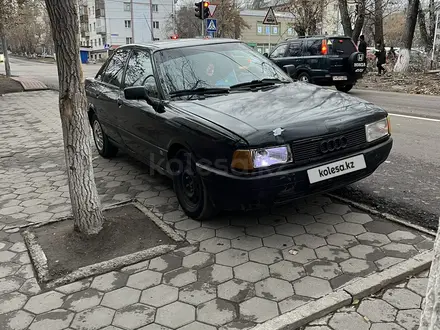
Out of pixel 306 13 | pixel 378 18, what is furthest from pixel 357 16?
pixel 306 13

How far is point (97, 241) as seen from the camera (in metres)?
3.54

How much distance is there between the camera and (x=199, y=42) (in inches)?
189

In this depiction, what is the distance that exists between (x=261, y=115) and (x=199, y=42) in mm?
1780

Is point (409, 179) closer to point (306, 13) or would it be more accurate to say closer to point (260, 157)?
point (260, 157)

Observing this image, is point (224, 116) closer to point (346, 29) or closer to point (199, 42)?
point (199, 42)

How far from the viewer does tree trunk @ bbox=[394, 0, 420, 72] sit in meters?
17.6

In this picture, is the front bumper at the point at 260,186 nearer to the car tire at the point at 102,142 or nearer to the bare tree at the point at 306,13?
the car tire at the point at 102,142

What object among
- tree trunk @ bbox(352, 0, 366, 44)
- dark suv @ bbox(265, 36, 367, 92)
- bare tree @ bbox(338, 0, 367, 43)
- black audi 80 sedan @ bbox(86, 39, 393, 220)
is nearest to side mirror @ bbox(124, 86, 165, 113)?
black audi 80 sedan @ bbox(86, 39, 393, 220)

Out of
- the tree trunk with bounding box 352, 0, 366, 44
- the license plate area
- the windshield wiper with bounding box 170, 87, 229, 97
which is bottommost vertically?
the license plate area

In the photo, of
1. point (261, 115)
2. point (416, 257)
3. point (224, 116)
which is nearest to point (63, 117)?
point (224, 116)

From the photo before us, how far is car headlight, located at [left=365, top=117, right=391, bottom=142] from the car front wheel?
1516 millimetres

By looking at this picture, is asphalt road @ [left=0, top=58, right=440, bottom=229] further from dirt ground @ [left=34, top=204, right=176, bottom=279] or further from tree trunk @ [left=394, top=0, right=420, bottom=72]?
tree trunk @ [left=394, top=0, right=420, bottom=72]

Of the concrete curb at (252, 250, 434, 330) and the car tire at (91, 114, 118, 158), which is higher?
the car tire at (91, 114, 118, 158)

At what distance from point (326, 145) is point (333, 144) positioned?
79mm
